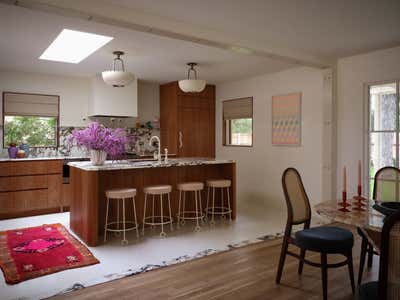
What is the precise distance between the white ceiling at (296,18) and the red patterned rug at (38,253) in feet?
8.05

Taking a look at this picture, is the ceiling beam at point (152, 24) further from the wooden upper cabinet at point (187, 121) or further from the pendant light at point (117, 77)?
the wooden upper cabinet at point (187, 121)

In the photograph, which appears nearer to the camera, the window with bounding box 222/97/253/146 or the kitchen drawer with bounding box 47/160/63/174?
the kitchen drawer with bounding box 47/160/63/174

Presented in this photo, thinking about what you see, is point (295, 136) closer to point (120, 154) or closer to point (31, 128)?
point (120, 154)

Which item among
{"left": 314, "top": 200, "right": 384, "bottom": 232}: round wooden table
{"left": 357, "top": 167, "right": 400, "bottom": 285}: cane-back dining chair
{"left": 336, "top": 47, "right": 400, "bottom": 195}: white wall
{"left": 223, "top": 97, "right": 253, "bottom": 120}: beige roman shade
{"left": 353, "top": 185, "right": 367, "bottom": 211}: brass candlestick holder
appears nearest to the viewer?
{"left": 314, "top": 200, "right": 384, "bottom": 232}: round wooden table

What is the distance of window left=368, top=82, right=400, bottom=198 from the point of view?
4.47m

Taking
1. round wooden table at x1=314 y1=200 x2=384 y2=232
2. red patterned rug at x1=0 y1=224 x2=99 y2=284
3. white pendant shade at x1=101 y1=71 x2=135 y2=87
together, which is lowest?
red patterned rug at x1=0 y1=224 x2=99 y2=284

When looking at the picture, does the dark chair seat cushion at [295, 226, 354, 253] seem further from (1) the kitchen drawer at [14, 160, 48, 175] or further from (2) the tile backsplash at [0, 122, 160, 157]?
(2) the tile backsplash at [0, 122, 160, 157]

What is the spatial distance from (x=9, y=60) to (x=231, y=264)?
431 centimetres

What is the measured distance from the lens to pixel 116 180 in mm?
4426

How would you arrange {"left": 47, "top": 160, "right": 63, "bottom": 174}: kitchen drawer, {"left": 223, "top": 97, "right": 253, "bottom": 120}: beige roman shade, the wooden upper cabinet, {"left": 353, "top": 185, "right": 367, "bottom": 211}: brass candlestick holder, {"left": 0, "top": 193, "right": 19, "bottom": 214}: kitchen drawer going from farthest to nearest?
the wooden upper cabinet
{"left": 223, "top": 97, "right": 253, "bottom": 120}: beige roman shade
{"left": 47, "top": 160, "right": 63, "bottom": 174}: kitchen drawer
{"left": 0, "top": 193, "right": 19, "bottom": 214}: kitchen drawer
{"left": 353, "top": 185, "right": 367, "bottom": 211}: brass candlestick holder

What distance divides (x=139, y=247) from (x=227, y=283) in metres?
1.30

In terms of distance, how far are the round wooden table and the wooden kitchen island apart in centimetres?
235

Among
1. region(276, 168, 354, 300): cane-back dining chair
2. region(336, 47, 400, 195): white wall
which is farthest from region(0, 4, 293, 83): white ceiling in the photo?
region(276, 168, 354, 300): cane-back dining chair

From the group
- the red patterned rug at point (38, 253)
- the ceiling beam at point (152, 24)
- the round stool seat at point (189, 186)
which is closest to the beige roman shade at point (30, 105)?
the red patterned rug at point (38, 253)
